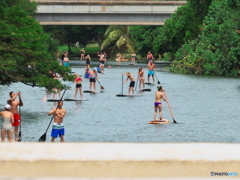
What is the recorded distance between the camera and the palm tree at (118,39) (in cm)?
11901

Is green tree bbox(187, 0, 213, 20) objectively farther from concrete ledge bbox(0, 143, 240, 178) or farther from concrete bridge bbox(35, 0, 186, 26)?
concrete ledge bbox(0, 143, 240, 178)

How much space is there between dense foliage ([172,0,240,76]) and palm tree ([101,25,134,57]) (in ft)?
130

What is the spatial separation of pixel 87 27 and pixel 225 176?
410 feet

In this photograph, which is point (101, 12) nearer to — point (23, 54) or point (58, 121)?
point (23, 54)

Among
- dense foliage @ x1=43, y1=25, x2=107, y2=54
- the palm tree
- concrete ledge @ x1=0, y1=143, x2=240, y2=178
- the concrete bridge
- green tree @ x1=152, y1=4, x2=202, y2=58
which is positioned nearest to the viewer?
concrete ledge @ x1=0, y1=143, x2=240, y2=178

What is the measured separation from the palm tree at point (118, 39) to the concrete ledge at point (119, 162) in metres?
107

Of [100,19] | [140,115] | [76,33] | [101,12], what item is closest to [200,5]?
[101,12]

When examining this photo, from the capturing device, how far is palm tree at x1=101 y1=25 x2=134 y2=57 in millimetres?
119012

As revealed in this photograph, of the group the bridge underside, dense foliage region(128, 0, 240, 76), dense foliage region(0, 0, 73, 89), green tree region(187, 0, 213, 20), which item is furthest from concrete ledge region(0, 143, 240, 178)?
the bridge underside

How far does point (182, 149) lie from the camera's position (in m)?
10.7

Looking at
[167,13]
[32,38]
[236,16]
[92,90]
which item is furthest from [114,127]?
[167,13]

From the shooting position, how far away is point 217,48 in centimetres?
7388

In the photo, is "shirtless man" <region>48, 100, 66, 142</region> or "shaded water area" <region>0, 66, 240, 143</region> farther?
"shaded water area" <region>0, 66, 240, 143</region>

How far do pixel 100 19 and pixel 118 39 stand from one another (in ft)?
97.5
